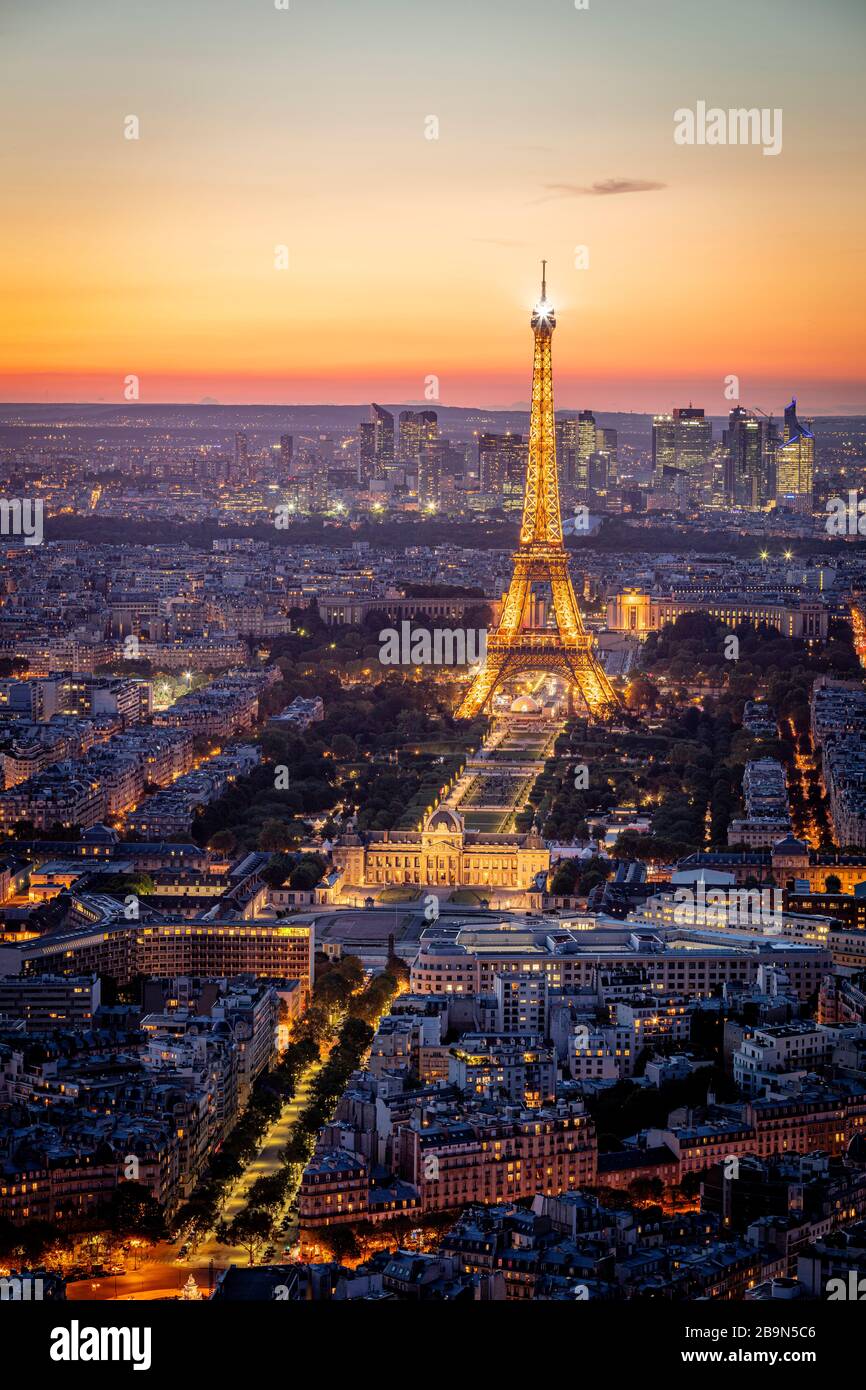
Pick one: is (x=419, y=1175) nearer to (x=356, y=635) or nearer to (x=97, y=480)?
(x=356, y=635)

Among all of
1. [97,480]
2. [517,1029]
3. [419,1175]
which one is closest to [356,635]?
[517,1029]

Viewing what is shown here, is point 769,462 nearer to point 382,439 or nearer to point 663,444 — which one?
point 663,444

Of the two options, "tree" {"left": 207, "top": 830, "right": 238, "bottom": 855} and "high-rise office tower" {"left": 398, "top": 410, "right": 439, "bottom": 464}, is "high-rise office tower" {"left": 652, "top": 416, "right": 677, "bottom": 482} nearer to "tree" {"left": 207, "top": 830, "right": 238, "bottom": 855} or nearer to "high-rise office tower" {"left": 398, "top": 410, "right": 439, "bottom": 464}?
"high-rise office tower" {"left": 398, "top": 410, "right": 439, "bottom": 464}

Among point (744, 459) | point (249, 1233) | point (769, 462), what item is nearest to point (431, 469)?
point (744, 459)

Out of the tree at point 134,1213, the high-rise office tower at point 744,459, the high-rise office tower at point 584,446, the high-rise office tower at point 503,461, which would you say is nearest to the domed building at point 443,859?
the tree at point 134,1213

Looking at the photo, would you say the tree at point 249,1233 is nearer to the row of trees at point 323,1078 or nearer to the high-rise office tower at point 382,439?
the row of trees at point 323,1078

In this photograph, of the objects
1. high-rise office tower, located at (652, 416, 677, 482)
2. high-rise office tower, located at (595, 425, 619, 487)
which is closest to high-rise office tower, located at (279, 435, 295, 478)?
high-rise office tower, located at (595, 425, 619, 487)
